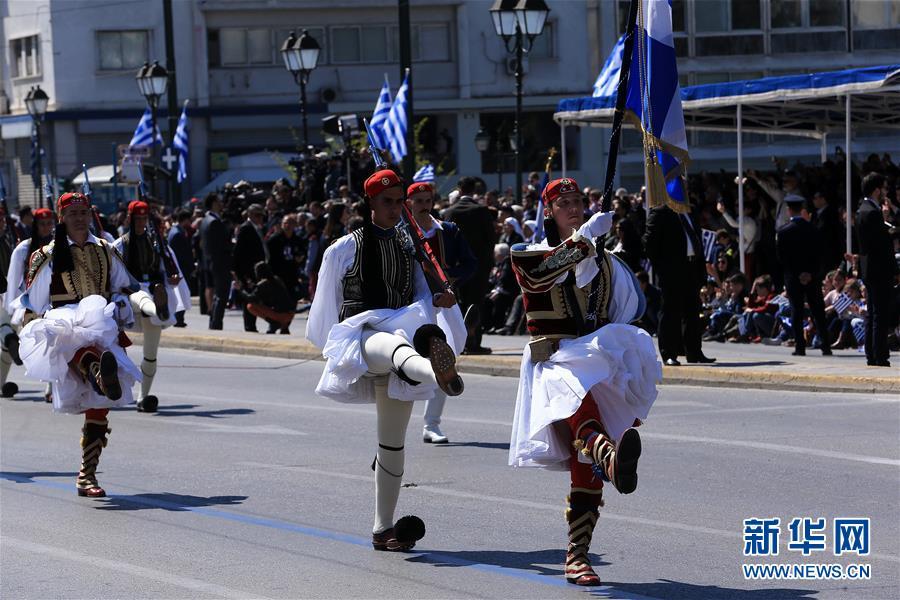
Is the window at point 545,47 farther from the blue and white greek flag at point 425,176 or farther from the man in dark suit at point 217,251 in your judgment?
the blue and white greek flag at point 425,176

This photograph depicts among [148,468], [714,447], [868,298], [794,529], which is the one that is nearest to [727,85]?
[868,298]

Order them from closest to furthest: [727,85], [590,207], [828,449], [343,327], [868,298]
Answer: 1. [343,327]
2. [828,449]
3. [868,298]
4. [727,85]
5. [590,207]

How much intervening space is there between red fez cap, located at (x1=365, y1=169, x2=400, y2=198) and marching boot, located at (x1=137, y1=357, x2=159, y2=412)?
776 cm

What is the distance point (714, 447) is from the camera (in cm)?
1256

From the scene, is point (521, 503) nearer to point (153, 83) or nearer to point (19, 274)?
point (19, 274)

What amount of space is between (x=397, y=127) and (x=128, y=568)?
18353mm

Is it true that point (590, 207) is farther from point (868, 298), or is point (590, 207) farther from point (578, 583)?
point (578, 583)

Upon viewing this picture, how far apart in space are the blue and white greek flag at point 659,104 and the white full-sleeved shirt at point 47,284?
3844 mm

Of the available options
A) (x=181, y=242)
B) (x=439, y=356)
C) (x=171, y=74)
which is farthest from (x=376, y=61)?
(x=439, y=356)

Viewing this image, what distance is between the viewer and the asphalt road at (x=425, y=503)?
811 cm

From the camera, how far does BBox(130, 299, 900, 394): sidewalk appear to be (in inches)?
634

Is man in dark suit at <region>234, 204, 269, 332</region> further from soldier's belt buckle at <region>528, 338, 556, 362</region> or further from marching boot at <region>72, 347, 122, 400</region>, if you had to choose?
soldier's belt buckle at <region>528, 338, 556, 362</region>

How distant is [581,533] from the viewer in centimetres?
786

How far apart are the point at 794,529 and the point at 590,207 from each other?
16934mm
